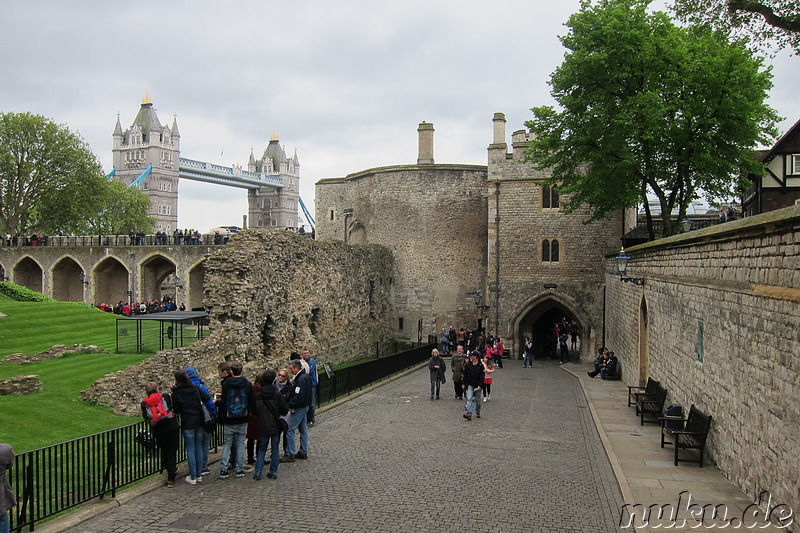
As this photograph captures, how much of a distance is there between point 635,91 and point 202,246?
2977 cm

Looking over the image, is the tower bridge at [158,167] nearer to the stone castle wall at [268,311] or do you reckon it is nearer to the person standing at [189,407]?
the stone castle wall at [268,311]

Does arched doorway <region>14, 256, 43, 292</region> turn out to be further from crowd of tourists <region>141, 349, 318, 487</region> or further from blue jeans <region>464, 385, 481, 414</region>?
crowd of tourists <region>141, 349, 318, 487</region>

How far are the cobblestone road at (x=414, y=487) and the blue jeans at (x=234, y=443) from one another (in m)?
0.22

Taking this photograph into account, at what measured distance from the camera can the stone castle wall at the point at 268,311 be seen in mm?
15031

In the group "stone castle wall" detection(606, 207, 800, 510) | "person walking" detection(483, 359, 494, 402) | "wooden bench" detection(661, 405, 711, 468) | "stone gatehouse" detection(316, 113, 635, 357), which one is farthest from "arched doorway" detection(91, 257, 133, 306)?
"wooden bench" detection(661, 405, 711, 468)

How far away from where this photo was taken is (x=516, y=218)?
32469 mm

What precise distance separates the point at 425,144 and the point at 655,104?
1710 centimetres

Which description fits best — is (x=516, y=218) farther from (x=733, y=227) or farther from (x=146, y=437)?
(x=146, y=437)

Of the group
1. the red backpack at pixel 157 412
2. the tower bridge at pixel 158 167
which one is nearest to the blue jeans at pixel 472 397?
the red backpack at pixel 157 412

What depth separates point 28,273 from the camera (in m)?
51.3

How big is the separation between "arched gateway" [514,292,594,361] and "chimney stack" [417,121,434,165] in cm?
991

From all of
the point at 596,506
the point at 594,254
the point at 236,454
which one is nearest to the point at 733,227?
the point at 596,506

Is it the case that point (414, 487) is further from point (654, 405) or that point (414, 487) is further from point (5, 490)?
point (654, 405)

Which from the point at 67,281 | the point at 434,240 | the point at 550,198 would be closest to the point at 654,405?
the point at 550,198
